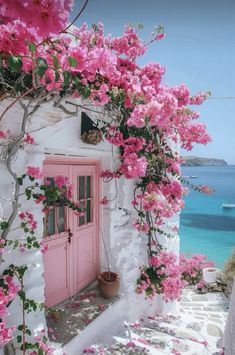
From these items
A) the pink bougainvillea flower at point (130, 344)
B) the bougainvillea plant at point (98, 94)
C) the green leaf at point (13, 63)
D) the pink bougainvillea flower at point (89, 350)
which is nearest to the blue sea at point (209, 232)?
the bougainvillea plant at point (98, 94)

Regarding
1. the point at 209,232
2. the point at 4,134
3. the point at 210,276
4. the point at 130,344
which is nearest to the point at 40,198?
the point at 4,134

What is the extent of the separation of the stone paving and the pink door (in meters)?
1.00

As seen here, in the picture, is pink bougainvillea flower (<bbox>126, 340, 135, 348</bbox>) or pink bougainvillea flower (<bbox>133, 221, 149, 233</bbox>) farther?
pink bougainvillea flower (<bbox>133, 221, 149, 233</bbox>)

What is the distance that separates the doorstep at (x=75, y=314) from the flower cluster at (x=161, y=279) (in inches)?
30.2

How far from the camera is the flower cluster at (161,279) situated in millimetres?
5211

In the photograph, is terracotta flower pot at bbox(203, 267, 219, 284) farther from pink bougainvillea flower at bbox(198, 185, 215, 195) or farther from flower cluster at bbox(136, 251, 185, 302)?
pink bougainvillea flower at bbox(198, 185, 215, 195)

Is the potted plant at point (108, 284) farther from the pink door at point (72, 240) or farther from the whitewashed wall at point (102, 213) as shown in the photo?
the pink door at point (72, 240)

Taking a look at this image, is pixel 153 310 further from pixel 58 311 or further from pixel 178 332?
pixel 58 311

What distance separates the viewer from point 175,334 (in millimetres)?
5191

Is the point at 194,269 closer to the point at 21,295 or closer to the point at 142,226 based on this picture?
the point at 142,226

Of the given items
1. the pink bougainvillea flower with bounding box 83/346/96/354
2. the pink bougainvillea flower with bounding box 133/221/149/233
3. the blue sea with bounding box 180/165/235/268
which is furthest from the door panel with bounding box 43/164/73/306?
the blue sea with bounding box 180/165/235/268

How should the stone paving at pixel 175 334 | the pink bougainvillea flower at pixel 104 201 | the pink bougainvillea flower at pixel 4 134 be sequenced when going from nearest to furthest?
the pink bougainvillea flower at pixel 4 134, the stone paving at pixel 175 334, the pink bougainvillea flower at pixel 104 201

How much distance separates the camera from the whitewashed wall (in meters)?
3.09

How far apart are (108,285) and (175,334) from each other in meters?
A: 1.67
